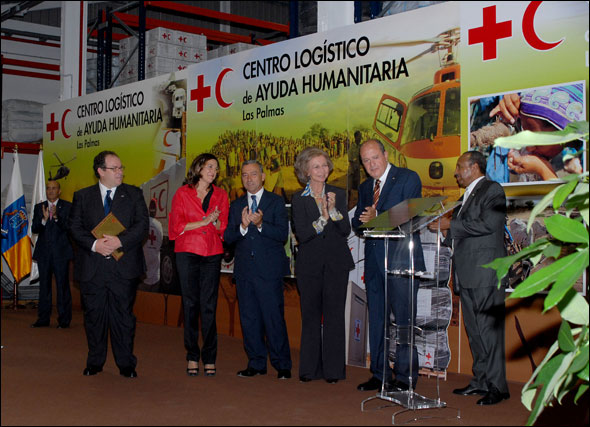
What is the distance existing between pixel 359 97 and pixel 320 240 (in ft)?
4.99

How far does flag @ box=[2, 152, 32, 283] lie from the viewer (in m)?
6.16

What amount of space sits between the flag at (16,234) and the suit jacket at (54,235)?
11.9 inches

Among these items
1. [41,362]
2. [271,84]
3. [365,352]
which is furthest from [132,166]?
[365,352]

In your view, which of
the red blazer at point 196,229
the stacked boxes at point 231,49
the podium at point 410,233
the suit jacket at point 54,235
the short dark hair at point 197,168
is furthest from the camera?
the stacked boxes at point 231,49

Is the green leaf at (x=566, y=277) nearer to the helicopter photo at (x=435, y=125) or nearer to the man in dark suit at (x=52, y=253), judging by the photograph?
the helicopter photo at (x=435, y=125)

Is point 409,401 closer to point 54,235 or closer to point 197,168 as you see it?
point 197,168

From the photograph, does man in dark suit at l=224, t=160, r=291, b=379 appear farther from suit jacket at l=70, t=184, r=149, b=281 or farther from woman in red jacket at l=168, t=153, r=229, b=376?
suit jacket at l=70, t=184, r=149, b=281

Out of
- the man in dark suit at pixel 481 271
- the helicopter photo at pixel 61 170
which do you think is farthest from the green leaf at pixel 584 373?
the helicopter photo at pixel 61 170

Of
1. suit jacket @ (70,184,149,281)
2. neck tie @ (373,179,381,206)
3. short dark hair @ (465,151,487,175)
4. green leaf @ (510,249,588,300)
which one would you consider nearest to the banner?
short dark hair @ (465,151,487,175)

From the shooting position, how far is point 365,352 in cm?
511

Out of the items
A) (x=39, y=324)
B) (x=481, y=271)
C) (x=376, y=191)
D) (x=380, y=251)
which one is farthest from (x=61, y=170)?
(x=481, y=271)

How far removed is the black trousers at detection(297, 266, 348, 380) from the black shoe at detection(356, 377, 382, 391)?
0.25 m

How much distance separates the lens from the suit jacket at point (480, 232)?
12.9 ft

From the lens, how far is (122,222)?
14.7 feet
